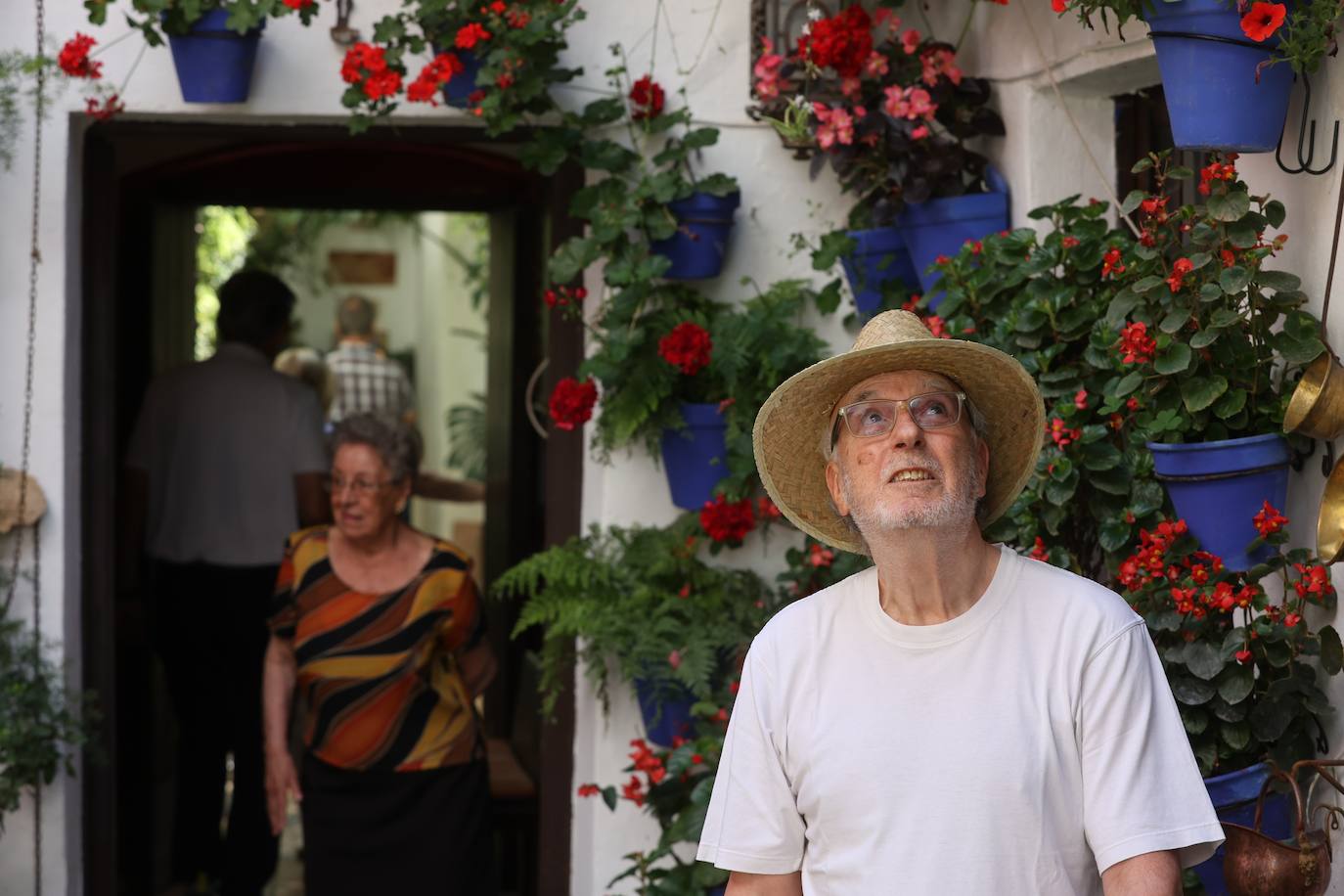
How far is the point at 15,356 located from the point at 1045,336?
8.91 feet

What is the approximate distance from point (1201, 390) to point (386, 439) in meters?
2.38

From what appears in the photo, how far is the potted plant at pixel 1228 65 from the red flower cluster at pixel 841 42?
118 cm

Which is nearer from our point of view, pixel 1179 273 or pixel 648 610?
pixel 1179 273

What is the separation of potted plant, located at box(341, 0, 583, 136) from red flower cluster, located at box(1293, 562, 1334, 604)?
2.26m

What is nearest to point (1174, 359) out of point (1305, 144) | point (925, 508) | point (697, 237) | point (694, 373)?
point (1305, 144)

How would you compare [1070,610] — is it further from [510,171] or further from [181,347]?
[181,347]

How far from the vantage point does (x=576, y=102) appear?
4750 mm

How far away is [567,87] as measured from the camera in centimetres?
475

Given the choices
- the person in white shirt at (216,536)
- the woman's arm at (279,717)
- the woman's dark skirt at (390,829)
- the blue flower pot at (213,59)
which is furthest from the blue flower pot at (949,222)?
the person in white shirt at (216,536)

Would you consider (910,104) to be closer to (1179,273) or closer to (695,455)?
(695,455)

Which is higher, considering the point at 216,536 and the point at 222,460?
the point at 222,460

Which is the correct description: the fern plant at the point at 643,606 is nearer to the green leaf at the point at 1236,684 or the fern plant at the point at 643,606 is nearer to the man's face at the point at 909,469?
the green leaf at the point at 1236,684

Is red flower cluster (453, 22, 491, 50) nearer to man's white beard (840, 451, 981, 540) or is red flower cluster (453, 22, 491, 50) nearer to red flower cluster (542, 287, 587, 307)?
red flower cluster (542, 287, 587, 307)

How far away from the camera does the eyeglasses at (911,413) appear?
275 cm
